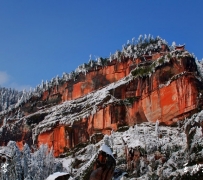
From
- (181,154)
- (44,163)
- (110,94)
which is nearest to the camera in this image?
(181,154)

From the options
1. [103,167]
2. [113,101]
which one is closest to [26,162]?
[103,167]

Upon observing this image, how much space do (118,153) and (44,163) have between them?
52.9 ft

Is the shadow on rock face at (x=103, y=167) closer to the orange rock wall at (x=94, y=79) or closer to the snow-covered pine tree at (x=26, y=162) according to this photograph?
the snow-covered pine tree at (x=26, y=162)

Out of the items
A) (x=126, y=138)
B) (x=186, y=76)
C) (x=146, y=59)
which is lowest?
(x=126, y=138)

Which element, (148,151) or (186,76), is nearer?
(148,151)

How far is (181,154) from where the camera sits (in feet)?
172

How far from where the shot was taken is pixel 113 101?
102 meters

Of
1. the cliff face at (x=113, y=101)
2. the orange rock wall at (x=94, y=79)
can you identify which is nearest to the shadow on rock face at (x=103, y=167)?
the cliff face at (x=113, y=101)

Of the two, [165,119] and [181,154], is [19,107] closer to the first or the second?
[165,119]

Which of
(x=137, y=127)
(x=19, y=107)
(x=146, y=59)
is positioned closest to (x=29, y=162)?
(x=137, y=127)

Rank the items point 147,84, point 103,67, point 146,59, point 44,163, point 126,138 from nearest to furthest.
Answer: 1. point 44,163
2. point 126,138
3. point 147,84
4. point 146,59
5. point 103,67

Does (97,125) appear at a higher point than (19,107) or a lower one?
lower

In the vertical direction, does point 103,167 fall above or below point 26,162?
below

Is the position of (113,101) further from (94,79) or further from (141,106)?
(94,79)
